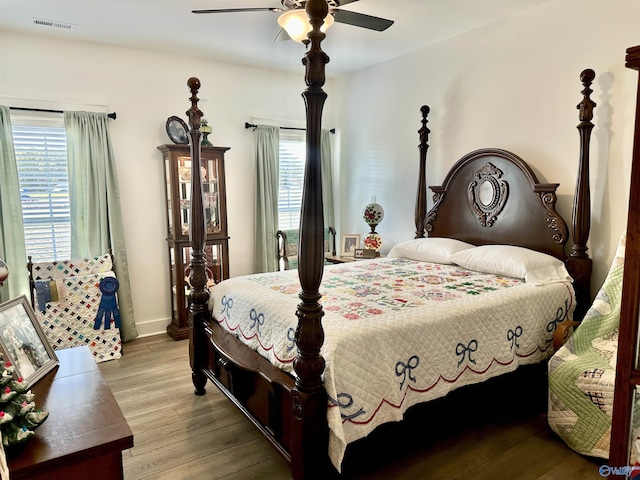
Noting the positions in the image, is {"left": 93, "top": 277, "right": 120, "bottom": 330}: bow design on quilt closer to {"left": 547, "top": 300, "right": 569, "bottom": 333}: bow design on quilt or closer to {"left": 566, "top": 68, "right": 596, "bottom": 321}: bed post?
{"left": 547, "top": 300, "right": 569, "bottom": 333}: bow design on quilt

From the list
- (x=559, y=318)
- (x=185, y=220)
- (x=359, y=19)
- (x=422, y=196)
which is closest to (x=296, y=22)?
(x=359, y=19)

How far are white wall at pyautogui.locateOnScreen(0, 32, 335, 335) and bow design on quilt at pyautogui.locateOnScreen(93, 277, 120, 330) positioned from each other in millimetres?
411

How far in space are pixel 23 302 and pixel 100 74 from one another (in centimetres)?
289

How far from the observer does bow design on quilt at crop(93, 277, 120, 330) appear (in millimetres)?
3773

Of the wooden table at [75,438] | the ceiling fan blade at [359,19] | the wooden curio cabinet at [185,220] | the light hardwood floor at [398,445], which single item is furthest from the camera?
the wooden curio cabinet at [185,220]

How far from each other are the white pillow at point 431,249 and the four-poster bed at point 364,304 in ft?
0.09

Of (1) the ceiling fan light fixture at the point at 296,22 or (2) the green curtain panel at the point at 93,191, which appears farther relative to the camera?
(2) the green curtain panel at the point at 93,191

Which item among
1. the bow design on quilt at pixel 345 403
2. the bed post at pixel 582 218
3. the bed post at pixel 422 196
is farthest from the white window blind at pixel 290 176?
the bow design on quilt at pixel 345 403

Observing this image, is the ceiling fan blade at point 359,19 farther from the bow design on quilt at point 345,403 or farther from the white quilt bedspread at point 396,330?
the bow design on quilt at point 345,403

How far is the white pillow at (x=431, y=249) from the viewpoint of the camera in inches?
140

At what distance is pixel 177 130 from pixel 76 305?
1861 millimetres

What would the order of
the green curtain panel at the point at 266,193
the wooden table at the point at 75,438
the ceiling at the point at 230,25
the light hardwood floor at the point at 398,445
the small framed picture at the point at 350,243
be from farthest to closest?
the small framed picture at the point at 350,243 → the green curtain panel at the point at 266,193 → the ceiling at the point at 230,25 → the light hardwood floor at the point at 398,445 → the wooden table at the point at 75,438

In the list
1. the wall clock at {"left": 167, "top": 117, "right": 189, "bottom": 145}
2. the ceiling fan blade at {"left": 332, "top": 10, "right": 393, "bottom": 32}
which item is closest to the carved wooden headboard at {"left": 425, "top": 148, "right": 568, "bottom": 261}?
the ceiling fan blade at {"left": 332, "top": 10, "right": 393, "bottom": 32}

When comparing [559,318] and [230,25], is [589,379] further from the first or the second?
[230,25]
